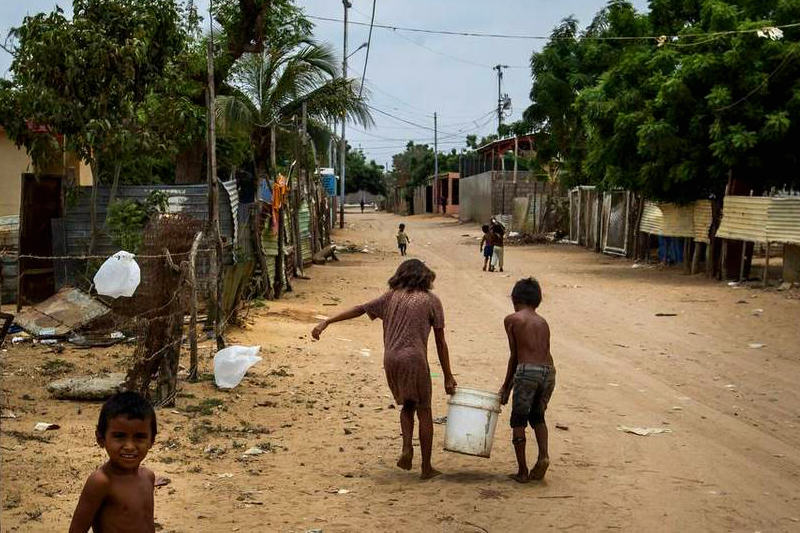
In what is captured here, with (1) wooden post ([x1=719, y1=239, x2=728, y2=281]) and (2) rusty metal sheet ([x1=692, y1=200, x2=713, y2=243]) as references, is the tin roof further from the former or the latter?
(1) wooden post ([x1=719, y1=239, x2=728, y2=281])

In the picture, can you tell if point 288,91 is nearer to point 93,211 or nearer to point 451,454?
point 93,211

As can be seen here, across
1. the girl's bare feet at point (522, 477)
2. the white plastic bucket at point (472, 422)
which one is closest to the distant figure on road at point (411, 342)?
the white plastic bucket at point (472, 422)

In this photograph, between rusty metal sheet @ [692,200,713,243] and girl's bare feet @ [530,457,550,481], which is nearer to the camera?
girl's bare feet @ [530,457,550,481]

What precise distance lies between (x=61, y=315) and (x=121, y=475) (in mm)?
7698

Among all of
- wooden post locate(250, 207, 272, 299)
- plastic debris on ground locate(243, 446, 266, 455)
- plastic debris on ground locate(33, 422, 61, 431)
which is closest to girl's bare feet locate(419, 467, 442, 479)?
plastic debris on ground locate(243, 446, 266, 455)

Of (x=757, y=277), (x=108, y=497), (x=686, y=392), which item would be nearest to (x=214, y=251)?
(x=686, y=392)

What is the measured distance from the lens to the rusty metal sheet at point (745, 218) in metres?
16.4

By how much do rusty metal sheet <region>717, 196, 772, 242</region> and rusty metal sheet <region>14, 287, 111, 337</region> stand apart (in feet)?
35.3

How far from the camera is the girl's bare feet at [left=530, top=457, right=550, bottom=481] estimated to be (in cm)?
576

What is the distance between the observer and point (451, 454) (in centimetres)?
664

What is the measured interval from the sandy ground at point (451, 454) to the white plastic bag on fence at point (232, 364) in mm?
217

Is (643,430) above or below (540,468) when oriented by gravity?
below

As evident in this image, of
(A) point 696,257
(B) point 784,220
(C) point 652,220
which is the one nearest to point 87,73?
(B) point 784,220

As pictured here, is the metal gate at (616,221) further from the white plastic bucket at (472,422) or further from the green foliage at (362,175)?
the green foliage at (362,175)
